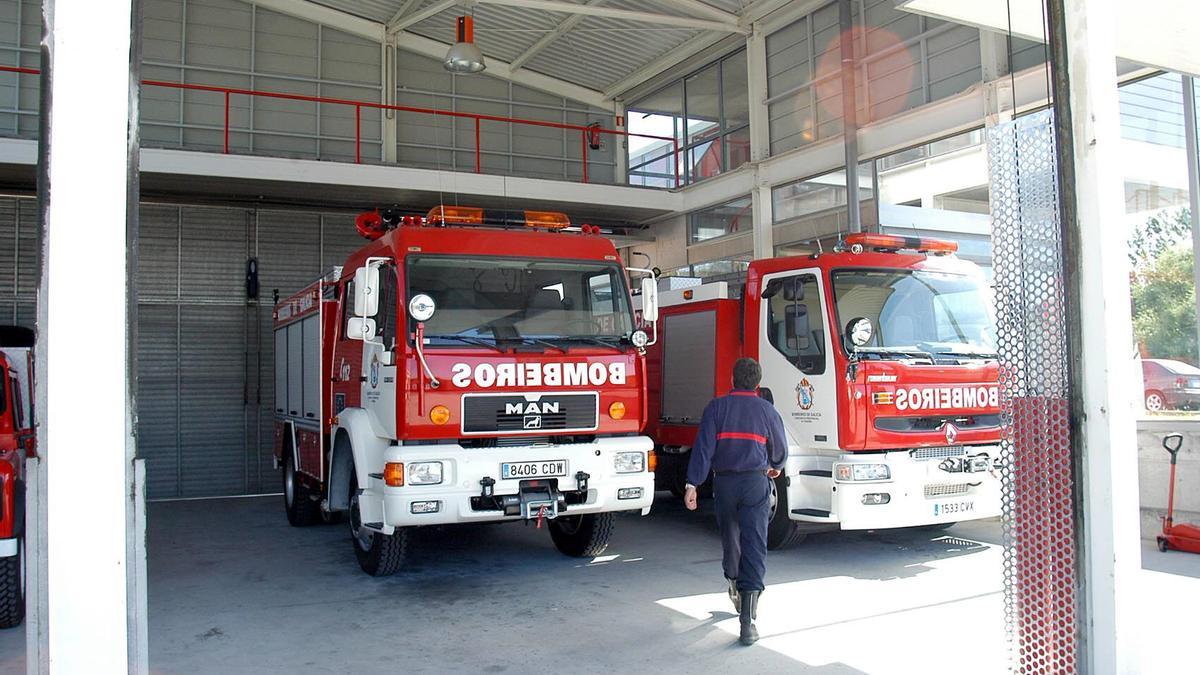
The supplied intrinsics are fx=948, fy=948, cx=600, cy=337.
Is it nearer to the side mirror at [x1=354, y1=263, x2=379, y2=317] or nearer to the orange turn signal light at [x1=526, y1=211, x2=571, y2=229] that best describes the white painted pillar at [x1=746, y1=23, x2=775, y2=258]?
the orange turn signal light at [x1=526, y1=211, x2=571, y2=229]

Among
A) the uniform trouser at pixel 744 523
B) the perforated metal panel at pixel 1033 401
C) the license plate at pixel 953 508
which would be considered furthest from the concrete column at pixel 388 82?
the perforated metal panel at pixel 1033 401

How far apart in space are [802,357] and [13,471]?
5.77 m

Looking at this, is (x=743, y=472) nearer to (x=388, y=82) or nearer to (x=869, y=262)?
(x=869, y=262)

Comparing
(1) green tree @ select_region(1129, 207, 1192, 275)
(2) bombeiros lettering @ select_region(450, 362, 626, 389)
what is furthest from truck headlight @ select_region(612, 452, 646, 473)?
(1) green tree @ select_region(1129, 207, 1192, 275)

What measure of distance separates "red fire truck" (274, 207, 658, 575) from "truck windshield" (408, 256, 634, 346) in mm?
10

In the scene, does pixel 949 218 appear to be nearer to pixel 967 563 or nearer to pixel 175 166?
pixel 967 563

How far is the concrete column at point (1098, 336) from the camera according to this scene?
13.2ft

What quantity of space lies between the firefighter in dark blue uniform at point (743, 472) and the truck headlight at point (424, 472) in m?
1.81

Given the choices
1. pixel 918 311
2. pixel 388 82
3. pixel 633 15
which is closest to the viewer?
pixel 918 311

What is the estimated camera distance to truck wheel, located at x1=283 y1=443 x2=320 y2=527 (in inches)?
410

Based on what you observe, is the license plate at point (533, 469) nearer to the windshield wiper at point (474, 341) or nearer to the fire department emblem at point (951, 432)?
the windshield wiper at point (474, 341)

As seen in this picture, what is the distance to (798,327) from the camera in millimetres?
7953

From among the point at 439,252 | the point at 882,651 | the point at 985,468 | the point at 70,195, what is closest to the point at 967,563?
the point at 985,468

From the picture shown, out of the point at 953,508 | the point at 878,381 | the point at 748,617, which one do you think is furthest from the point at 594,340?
the point at 953,508
